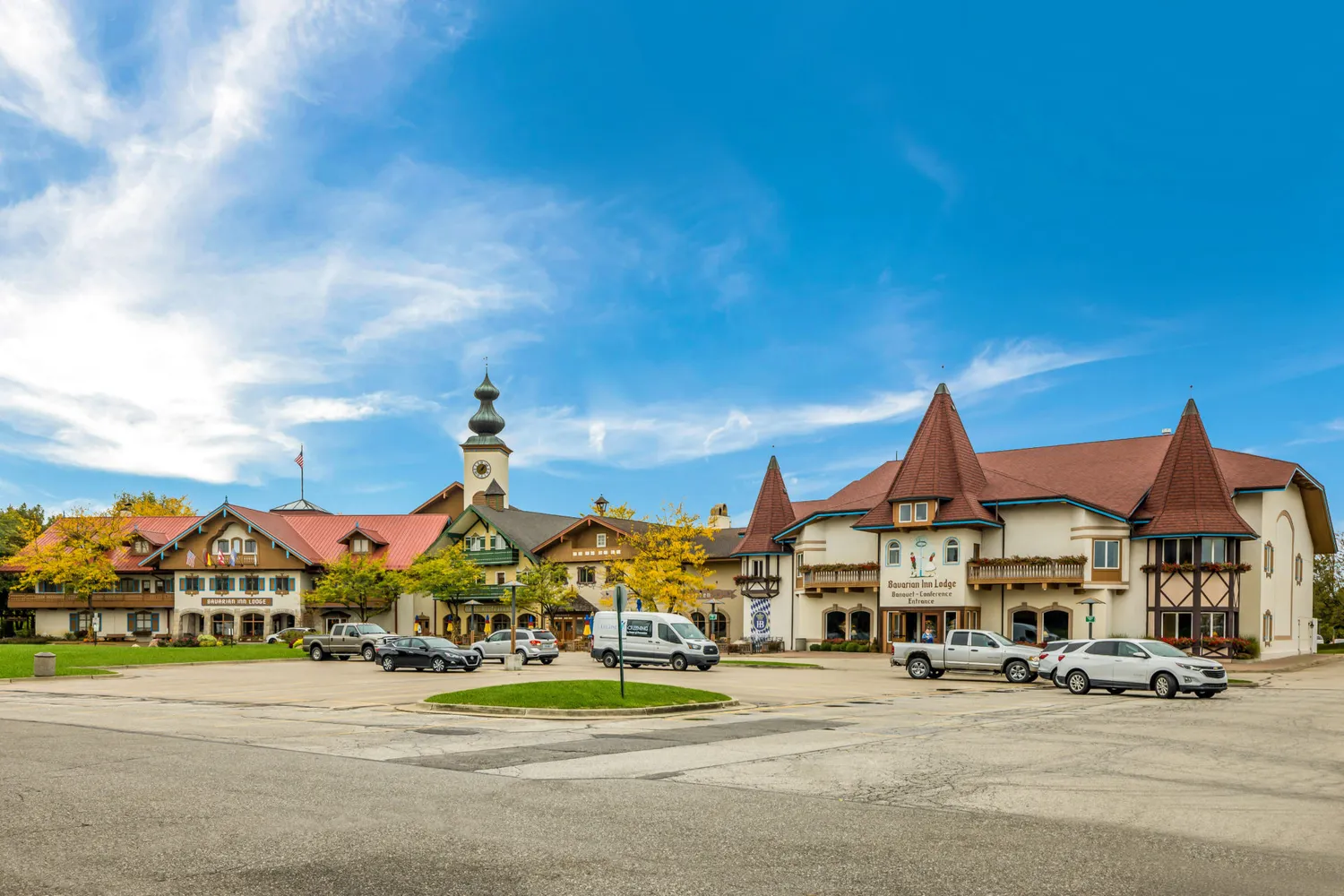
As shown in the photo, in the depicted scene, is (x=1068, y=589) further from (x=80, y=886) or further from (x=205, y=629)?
(x=205, y=629)

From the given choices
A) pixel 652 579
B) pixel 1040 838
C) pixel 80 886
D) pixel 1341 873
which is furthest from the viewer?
pixel 652 579

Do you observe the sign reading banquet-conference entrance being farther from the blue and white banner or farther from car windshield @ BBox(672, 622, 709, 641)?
car windshield @ BBox(672, 622, 709, 641)

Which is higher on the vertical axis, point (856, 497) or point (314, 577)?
point (856, 497)

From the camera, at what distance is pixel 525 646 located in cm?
4494

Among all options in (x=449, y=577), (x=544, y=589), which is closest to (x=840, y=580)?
(x=544, y=589)

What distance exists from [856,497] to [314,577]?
37.4 meters

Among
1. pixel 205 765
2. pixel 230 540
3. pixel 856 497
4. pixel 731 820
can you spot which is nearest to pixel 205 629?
pixel 230 540

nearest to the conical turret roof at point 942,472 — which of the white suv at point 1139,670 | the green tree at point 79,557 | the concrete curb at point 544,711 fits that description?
the white suv at point 1139,670

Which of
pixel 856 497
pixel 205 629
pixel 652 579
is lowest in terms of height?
pixel 205 629

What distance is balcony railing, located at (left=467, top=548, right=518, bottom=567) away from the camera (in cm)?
7306

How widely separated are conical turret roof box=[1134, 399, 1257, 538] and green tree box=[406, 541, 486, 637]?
127 feet

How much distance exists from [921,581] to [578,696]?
3551 centimetres

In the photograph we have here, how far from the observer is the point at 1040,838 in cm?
930

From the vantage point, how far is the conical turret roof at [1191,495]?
160 feet
